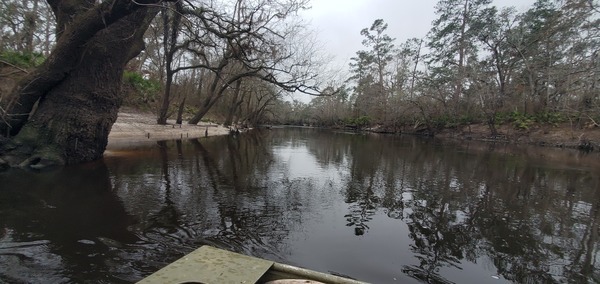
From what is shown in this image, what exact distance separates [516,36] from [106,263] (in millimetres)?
38074

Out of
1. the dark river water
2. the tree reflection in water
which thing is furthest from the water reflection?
the tree reflection in water

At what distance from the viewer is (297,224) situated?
227 inches

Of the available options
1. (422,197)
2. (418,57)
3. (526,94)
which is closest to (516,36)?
(526,94)

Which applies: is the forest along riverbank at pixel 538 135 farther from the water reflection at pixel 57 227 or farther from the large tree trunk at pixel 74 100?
the water reflection at pixel 57 227

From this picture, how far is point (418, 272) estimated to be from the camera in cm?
425

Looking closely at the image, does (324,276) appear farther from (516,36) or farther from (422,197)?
(516,36)

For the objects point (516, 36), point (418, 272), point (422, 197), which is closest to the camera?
point (418, 272)

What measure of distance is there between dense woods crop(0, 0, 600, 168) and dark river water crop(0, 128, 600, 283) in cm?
206

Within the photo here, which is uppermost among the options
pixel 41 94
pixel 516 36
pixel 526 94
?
pixel 516 36

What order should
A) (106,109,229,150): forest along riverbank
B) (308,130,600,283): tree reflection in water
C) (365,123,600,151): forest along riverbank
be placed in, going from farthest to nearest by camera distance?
(365,123,600,151): forest along riverbank
(106,109,229,150): forest along riverbank
(308,130,600,283): tree reflection in water

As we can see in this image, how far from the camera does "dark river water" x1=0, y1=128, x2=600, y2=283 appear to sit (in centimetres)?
415

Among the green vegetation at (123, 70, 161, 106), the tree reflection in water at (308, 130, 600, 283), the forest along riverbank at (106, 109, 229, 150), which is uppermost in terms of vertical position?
the green vegetation at (123, 70, 161, 106)

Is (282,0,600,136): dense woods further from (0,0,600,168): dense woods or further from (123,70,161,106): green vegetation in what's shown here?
(123,70,161,106): green vegetation

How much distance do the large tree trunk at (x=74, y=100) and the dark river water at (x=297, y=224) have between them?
830 millimetres
